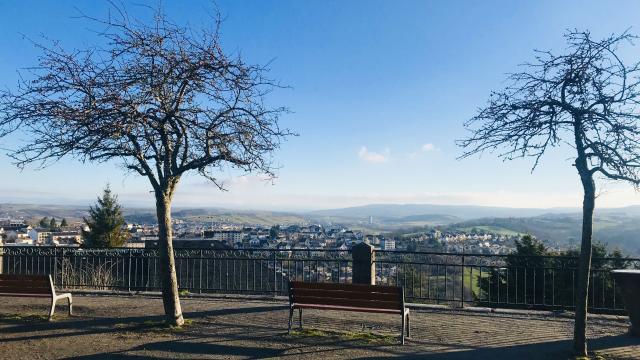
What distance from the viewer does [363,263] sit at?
35.7ft

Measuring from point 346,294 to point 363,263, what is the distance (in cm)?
297

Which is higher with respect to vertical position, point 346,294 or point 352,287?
point 352,287

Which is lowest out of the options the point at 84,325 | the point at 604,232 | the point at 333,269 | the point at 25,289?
the point at 604,232

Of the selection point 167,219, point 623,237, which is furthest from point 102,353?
point 623,237

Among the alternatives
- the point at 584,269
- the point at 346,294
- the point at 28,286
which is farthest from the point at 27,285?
the point at 584,269

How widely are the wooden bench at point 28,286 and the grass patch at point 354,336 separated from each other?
4.43m

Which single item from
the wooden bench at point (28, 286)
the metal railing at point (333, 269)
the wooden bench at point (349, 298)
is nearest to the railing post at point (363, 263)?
the metal railing at point (333, 269)

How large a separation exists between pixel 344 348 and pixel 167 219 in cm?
356

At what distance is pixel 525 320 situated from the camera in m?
9.38

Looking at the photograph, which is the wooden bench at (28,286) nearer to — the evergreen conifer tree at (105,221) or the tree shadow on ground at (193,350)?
the tree shadow on ground at (193,350)

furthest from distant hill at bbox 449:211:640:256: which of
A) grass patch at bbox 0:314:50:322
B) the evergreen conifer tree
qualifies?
the evergreen conifer tree

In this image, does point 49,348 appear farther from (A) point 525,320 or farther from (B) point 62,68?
(A) point 525,320

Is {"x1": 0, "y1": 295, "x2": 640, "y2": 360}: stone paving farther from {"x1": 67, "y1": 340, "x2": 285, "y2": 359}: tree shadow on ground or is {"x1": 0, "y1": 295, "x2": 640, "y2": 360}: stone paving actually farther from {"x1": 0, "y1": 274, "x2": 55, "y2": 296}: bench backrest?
{"x1": 0, "y1": 274, "x2": 55, "y2": 296}: bench backrest

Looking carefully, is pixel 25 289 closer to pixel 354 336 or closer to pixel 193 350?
pixel 193 350
